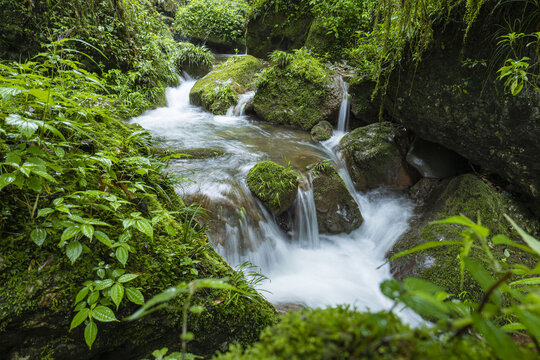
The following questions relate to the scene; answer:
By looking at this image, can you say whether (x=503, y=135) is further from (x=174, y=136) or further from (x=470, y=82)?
(x=174, y=136)

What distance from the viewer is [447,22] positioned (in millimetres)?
3555

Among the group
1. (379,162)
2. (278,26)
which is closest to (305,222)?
(379,162)

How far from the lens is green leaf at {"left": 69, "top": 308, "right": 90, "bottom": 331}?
4.35 feet

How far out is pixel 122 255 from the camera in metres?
1.53

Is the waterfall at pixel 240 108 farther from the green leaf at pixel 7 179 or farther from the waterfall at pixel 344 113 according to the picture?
the green leaf at pixel 7 179

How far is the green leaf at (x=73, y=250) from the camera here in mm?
Answer: 1410

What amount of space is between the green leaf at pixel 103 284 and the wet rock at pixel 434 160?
5461 mm

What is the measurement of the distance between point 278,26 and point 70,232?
37.9 ft

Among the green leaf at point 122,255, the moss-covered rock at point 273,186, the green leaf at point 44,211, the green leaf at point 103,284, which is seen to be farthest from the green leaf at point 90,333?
the moss-covered rock at point 273,186

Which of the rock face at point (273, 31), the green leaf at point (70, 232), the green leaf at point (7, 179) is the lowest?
the green leaf at point (70, 232)

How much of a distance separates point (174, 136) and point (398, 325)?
6485 mm

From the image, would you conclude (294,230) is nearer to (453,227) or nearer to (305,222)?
(305,222)

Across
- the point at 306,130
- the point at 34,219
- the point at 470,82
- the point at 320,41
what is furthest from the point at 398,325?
→ the point at 320,41

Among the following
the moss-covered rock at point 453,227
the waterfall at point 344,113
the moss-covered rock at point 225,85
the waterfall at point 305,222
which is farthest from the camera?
the moss-covered rock at point 225,85
